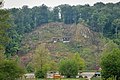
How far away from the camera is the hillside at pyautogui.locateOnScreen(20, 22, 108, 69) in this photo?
89975 mm

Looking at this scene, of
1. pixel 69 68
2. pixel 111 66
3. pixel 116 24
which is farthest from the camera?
pixel 116 24

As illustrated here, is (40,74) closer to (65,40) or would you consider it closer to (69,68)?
(69,68)

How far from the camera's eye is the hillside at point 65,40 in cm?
8997

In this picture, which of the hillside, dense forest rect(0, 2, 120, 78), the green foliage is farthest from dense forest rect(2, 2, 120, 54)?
the green foliage

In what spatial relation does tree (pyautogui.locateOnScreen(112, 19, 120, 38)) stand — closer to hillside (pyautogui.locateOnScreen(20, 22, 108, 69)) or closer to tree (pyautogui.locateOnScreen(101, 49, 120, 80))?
hillside (pyautogui.locateOnScreen(20, 22, 108, 69))

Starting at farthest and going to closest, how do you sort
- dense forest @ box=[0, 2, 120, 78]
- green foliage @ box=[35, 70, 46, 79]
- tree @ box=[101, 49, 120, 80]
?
1. dense forest @ box=[0, 2, 120, 78]
2. green foliage @ box=[35, 70, 46, 79]
3. tree @ box=[101, 49, 120, 80]

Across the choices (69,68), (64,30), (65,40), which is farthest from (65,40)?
(69,68)

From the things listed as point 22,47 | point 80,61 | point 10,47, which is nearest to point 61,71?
point 80,61

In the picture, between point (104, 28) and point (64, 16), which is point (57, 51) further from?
point (64, 16)

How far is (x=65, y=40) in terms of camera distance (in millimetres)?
101938

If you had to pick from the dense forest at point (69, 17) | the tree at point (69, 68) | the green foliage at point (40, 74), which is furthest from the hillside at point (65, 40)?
the green foliage at point (40, 74)

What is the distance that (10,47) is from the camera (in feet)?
279

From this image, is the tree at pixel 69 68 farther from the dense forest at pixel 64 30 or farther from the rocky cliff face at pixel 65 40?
the rocky cliff face at pixel 65 40

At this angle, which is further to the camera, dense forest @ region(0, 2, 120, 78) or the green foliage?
dense forest @ region(0, 2, 120, 78)
